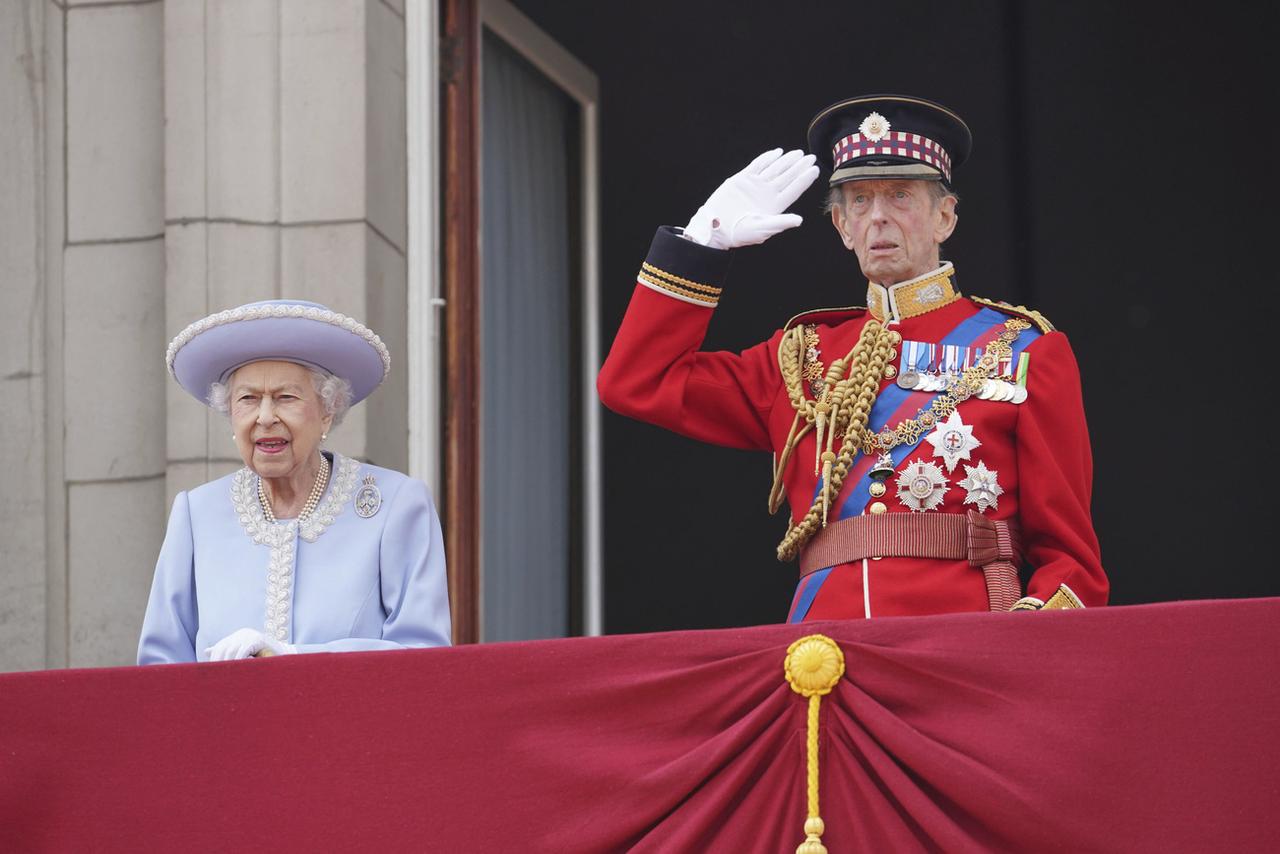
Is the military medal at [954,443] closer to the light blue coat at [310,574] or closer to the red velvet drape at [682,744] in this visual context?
the red velvet drape at [682,744]

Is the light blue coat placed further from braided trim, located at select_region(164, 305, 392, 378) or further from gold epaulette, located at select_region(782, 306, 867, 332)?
gold epaulette, located at select_region(782, 306, 867, 332)

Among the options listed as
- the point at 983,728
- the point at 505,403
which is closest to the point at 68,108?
the point at 505,403

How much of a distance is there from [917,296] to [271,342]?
4.06 ft

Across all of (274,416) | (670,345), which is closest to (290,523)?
(274,416)

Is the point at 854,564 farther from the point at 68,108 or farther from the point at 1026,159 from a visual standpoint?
the point at 1026,159

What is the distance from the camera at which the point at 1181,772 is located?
321 centimetres

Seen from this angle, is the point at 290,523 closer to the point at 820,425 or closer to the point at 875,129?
the point at 820,425

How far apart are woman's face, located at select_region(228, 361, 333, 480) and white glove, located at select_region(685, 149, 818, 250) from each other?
801 millimetres

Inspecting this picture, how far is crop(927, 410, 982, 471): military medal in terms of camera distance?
13.3ft

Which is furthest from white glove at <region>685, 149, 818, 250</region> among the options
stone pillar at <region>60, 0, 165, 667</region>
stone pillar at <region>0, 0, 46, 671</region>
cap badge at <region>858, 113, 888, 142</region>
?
stone pillar at <region>0, 0, 46, 671</region>

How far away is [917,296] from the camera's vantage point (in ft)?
13.9

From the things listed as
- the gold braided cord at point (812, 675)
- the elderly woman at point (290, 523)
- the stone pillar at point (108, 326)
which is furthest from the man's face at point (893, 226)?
the stone pillar at point (108, 326)

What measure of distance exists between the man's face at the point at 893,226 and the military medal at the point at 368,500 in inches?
40.1

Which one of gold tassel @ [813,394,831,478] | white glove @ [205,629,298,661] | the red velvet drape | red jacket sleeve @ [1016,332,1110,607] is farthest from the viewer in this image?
gold tassel @ [813,394,831,478]
